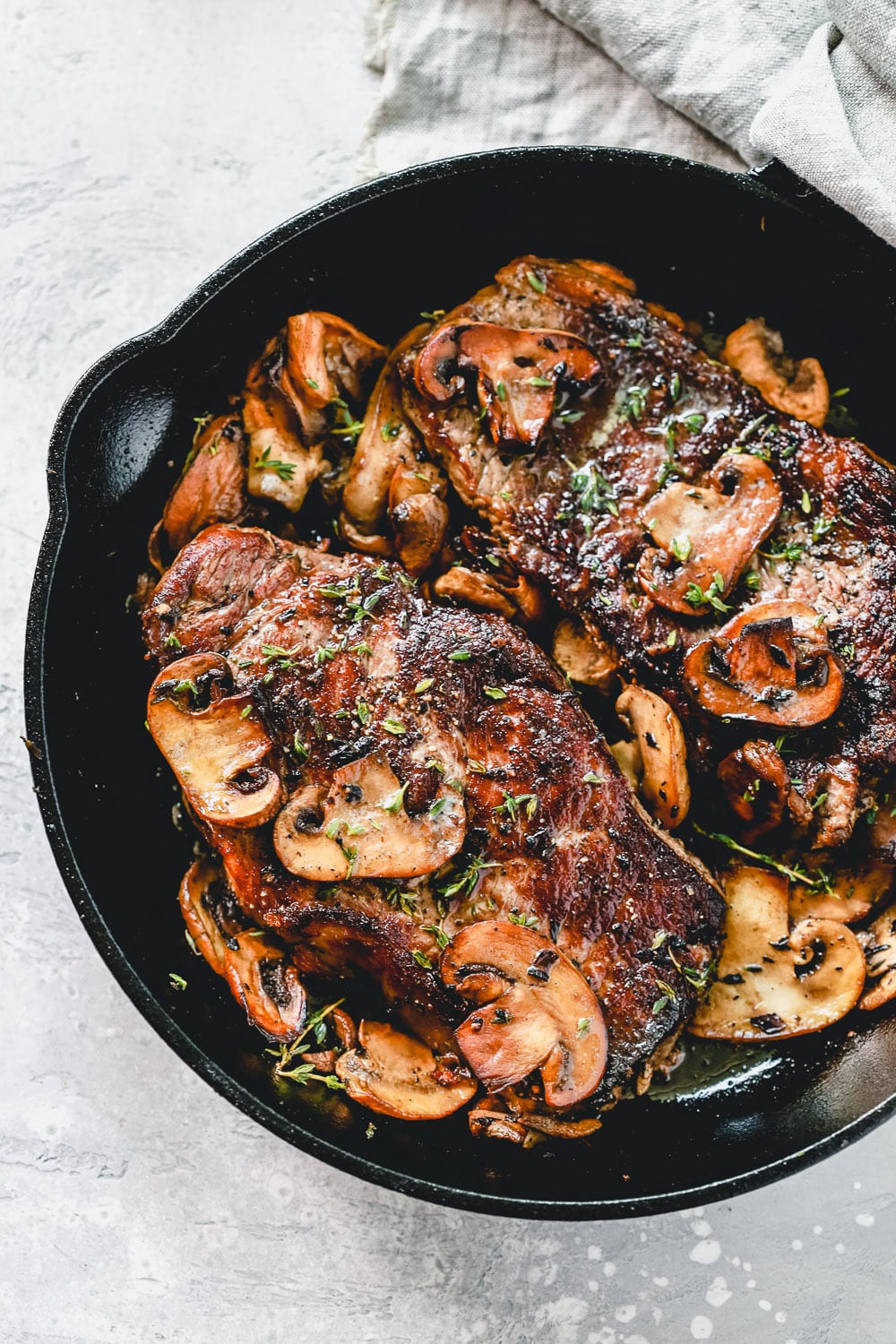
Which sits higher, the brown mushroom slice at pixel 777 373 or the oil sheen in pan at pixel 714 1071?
the brown mushroom slice at pixel 777 373

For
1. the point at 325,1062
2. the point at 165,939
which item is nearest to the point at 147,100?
the point at 165,939

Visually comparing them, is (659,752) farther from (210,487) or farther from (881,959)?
(210,487)

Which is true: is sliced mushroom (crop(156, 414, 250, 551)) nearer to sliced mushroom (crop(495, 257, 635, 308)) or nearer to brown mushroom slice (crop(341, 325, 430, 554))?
brown mushroom slice (crop(341, 325, 430, 554))

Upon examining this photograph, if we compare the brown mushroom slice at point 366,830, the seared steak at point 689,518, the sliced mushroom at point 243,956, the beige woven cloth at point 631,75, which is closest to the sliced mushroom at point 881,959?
the seared steak at point 689,518

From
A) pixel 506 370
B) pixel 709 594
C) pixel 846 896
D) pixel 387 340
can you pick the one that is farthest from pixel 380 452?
pixel 846 896

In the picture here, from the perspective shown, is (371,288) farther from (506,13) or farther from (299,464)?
(506,13)

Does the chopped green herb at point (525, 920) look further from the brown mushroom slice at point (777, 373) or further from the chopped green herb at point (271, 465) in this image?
the brown mushroom slice at point (777, 373)
